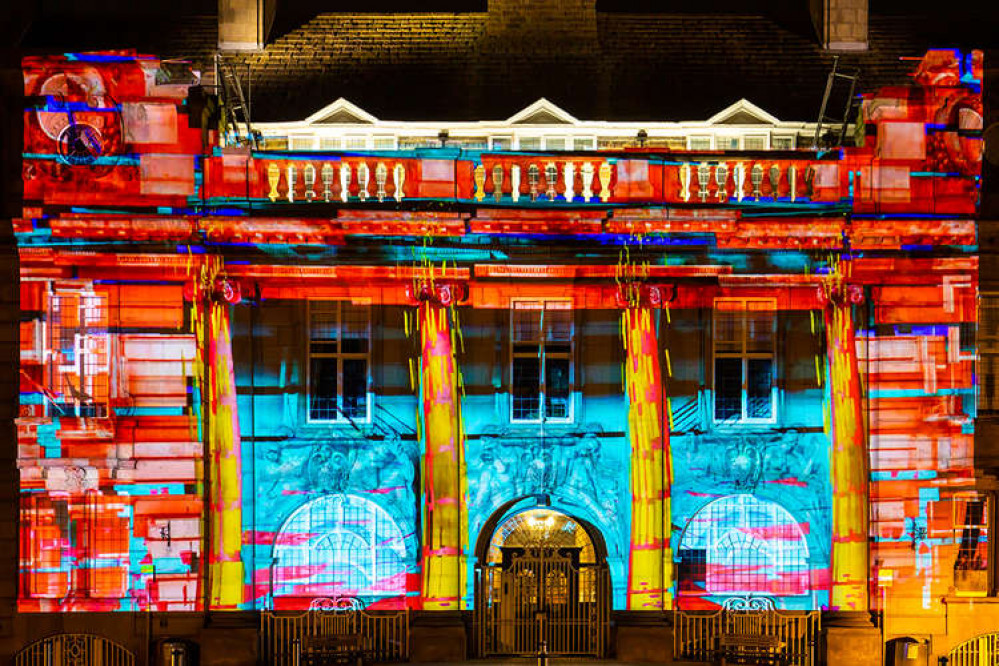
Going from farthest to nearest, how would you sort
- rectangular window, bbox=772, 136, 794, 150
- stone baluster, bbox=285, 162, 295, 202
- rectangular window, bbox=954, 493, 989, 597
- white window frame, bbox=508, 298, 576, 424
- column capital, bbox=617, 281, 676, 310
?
rectangular window, bbox=772, 136, 794, 150 < white window frame, bbox=508, 298, 576, 424 < column capital, bbox=617, 281, 676, 310 < rectangular window, bbox=954, 493, 989, 597 < stone baluster, bbox=285, 162, 295, 202

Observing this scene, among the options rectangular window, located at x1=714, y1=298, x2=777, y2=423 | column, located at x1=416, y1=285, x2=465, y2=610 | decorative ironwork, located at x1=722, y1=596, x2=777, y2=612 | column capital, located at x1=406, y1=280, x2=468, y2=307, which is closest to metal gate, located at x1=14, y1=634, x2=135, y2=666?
column, located at x1=416, y1=285, x2=465, y2=610

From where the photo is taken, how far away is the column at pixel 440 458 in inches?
1161

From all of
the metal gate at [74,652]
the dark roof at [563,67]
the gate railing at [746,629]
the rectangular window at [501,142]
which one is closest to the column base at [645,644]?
the gate railing at [746,629]

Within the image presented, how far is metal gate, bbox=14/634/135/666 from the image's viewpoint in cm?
2905

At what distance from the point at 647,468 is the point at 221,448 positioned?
417 inches

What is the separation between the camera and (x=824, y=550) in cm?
2981

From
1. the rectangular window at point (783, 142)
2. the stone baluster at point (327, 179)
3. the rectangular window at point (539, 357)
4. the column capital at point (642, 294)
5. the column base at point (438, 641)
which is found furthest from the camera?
the rectangular window at point (783, 142)

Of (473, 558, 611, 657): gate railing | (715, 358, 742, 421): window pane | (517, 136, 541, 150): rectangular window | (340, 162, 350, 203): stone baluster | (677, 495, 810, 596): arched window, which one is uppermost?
(517, 136, 541, 150): rectangular window

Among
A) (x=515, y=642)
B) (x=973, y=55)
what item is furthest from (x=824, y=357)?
(x=515, y=642)

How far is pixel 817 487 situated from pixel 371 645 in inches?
463

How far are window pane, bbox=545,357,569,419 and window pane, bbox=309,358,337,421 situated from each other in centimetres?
539

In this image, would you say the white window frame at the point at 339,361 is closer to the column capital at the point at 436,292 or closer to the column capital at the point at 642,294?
the column capital at the point at 436,292

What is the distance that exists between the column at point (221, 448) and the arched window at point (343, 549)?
126 centimetres

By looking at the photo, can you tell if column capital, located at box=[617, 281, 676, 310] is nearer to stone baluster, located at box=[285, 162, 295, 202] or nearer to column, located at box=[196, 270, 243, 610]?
stone baluster, located at box=[285, 162, 295, 202]
